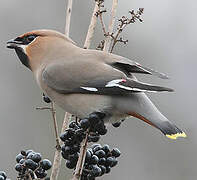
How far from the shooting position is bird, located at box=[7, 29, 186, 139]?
10.4ft

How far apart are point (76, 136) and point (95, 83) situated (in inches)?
14.7

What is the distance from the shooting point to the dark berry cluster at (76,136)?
10.0 feet

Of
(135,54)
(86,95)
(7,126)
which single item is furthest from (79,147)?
(135,54)

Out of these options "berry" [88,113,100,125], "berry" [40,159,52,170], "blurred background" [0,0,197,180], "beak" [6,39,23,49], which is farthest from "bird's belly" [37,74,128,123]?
"blurred background" [0,0,197,180]

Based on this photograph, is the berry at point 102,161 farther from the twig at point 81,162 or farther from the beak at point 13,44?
the beak at point 13,44

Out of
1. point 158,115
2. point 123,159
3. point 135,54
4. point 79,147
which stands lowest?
point 123,159

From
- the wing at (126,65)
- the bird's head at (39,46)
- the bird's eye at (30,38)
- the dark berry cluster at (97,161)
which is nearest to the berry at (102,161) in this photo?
the dark berry cluster at (97,161)

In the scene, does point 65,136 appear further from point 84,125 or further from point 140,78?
point 140,78

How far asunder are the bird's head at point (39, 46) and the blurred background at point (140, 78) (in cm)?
368

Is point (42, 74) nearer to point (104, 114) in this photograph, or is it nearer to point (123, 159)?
point (104, 114)

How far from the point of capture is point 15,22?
10.2 meters

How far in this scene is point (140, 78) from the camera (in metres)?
9.53

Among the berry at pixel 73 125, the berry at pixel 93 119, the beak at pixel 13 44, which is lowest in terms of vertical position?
the berry at pixel 73 125

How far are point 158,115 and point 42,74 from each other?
81 cm
